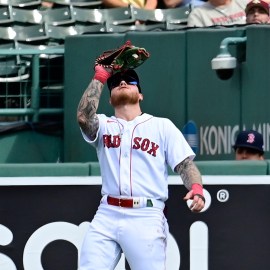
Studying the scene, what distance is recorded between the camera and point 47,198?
6.74m

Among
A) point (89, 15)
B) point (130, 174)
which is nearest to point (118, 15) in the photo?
point (89, 15)

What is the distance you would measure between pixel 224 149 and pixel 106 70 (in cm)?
255

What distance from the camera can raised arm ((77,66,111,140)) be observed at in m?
5.75

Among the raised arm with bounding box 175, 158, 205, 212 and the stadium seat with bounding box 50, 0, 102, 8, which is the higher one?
the stadium seat with bounding box 50, 0, 102, 8

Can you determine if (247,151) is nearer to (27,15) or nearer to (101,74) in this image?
(101,74)

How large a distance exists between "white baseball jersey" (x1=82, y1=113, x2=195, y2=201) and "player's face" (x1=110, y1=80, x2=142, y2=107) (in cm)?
12

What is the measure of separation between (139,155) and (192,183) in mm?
333

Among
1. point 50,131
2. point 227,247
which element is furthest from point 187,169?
point 50,131

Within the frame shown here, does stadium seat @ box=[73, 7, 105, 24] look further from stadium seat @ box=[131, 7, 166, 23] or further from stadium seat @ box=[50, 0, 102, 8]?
stadium seat @ box=[131, 7, 166, 23]

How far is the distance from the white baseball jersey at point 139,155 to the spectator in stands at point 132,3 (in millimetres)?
4360

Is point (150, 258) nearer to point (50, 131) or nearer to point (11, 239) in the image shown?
point (11, 239)

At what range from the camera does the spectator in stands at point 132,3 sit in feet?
32.9

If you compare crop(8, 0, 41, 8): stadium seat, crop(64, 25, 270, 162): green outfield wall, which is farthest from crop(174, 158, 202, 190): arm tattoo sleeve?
crop(8, 0, 41, 8): stadium seat

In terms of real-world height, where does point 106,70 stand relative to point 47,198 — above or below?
above
